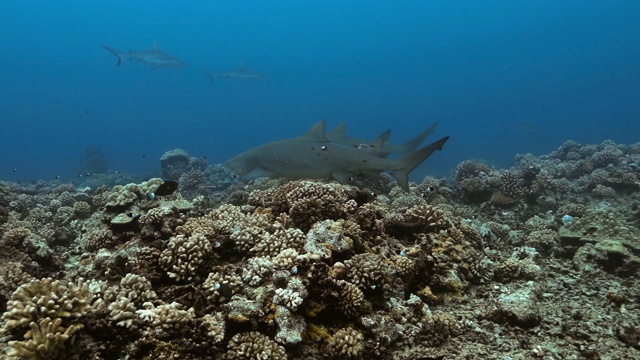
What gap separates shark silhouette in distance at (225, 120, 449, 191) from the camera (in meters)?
8.37

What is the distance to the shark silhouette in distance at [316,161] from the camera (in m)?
8.37

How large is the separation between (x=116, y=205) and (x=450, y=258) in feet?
21.1

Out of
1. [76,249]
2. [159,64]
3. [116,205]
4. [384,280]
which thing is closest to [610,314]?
[384,280]

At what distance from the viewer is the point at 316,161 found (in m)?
9.55

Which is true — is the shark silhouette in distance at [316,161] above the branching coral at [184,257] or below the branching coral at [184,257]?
above

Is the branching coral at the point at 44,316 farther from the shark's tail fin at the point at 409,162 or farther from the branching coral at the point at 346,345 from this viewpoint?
the shark's tail fin at the point at 409,162

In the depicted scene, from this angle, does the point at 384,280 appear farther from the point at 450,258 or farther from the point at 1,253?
the point at 1,253

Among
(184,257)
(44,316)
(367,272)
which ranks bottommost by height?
(44,316)

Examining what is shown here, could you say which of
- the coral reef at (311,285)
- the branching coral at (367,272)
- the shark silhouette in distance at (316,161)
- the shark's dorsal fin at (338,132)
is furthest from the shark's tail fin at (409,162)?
the shark's dorsal fin at (338,132)

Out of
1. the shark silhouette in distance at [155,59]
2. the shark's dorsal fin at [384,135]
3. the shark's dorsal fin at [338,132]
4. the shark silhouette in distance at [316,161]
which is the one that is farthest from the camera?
the shark silhouette in distance at [155,59]

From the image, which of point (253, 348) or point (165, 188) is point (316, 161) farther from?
point (253, 348)

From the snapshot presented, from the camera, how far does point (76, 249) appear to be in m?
7.32

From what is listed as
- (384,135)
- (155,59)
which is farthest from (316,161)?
(155,59)

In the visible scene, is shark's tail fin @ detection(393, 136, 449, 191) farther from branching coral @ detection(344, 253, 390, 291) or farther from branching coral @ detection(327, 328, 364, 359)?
branching coral @ detection(327, 328, 364, 359)
